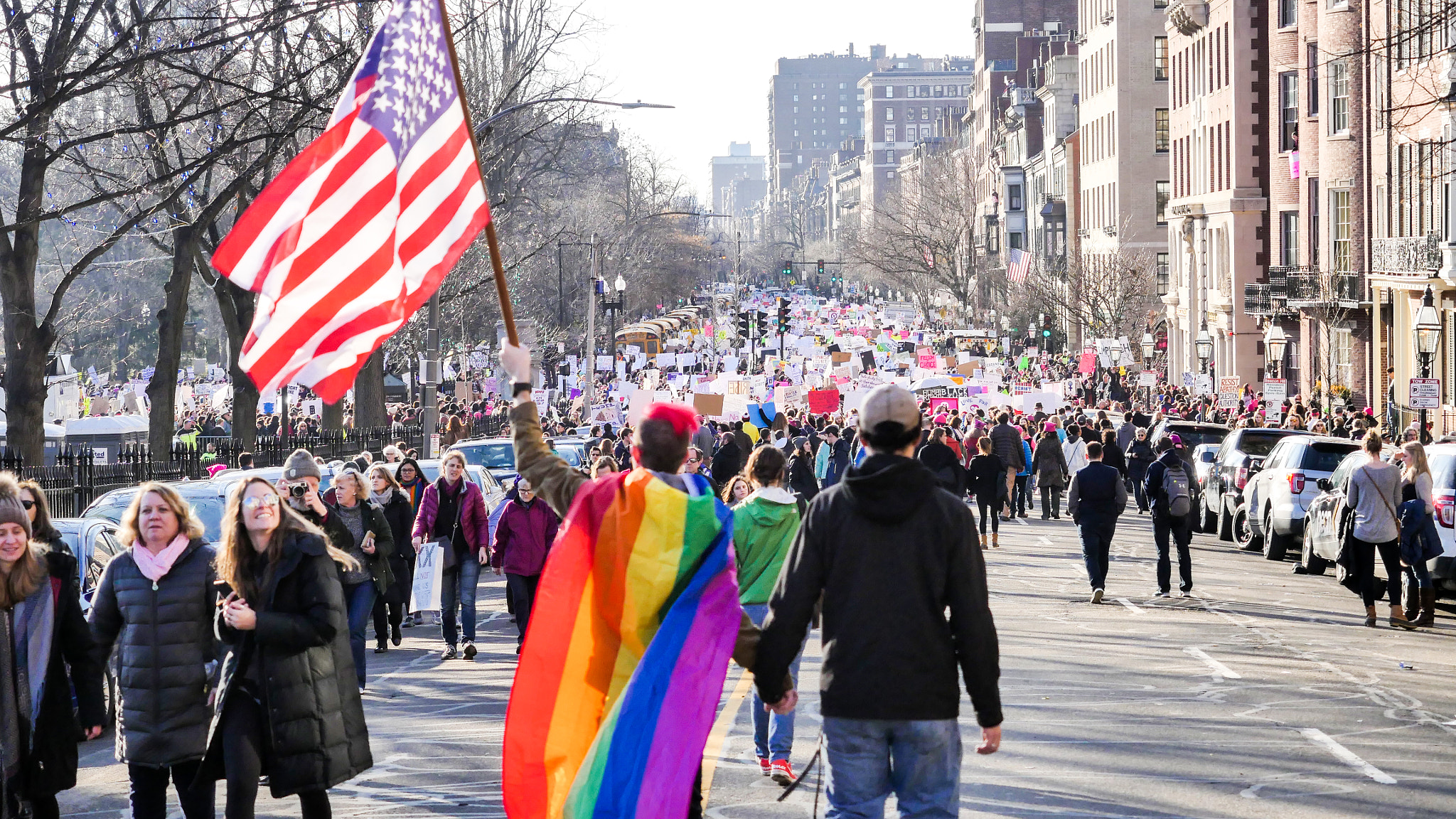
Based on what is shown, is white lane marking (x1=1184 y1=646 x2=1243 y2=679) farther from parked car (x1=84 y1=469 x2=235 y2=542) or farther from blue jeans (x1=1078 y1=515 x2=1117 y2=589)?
parked car (x1=84 y1=469 x2=235 y2=542)

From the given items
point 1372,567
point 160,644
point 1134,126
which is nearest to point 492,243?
point 160,644

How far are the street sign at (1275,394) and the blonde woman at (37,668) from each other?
36670mm

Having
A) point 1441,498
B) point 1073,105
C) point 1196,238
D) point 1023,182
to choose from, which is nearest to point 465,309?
point 1196,238

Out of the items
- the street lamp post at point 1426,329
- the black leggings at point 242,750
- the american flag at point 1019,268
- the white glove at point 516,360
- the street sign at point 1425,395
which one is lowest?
the black leggings at point 242,750

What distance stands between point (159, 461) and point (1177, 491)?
1563 cm

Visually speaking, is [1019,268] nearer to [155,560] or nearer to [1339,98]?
[1339,98]

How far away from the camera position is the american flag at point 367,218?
7445mm

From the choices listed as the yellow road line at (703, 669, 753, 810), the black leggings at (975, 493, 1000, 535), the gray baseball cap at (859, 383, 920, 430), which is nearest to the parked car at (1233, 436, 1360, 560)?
the black leggings at (975, 493, 1000, 535)

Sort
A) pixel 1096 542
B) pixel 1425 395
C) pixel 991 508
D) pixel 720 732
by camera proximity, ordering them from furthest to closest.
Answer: pixel 1425 395 → pixel 991 508 → pixel 1096 542 → pixel 720 732

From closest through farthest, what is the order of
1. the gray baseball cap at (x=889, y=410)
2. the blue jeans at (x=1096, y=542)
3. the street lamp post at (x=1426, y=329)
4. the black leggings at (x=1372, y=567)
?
the gray baseball cap at (x=889, y=410) → the black leggings at (x=1372, y=567) → the blue jeans at (x=1096, y=542) → the street lamp post at (x=1426, y=329)

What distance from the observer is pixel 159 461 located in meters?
27.7

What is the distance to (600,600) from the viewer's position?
6512 millimetres

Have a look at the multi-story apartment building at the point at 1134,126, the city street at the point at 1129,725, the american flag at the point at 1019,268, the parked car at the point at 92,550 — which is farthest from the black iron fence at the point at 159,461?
the american flag at the point at 1019,268

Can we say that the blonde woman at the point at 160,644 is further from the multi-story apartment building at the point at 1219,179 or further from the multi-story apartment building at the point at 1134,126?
the multi-story apartment building at the point at 1134,126
